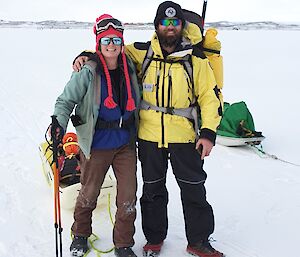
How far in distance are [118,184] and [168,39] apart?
1248 millimetres

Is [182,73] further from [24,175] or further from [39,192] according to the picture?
[24,175]

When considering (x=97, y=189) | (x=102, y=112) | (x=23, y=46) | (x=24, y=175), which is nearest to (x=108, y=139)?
(x=102, y=112)

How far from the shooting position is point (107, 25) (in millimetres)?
3260

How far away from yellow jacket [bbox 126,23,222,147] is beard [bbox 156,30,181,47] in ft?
0.14

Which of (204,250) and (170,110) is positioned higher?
(170,110)

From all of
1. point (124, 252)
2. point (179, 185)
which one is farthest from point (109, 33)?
point (124, 252)

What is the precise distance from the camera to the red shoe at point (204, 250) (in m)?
3.69

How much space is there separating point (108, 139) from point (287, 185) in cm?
298

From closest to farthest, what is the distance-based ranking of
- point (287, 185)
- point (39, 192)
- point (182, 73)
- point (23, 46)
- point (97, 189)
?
point (182, 73), point (97, 189), point (39, 192), point (287, 185), point (23, 46)

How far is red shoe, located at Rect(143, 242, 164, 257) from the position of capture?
3.75m

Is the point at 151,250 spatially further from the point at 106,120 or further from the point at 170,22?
the point at 170,22

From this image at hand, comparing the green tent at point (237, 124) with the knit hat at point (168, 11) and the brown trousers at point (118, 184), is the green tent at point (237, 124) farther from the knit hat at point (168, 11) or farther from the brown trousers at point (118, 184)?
the knit hat at point (168, 11)

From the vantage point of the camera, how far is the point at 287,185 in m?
5.47

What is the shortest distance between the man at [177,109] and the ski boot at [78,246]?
687 millimetres
